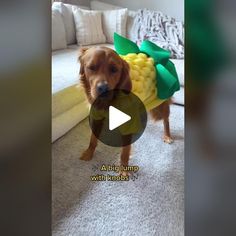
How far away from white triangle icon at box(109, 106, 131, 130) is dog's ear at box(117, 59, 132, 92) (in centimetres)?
4

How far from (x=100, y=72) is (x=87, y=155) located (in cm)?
13

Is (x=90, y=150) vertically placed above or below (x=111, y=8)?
below

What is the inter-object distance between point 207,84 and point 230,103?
3cm

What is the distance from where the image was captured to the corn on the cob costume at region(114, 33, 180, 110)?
420mm

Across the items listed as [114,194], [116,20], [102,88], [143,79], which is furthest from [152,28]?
[114,194]

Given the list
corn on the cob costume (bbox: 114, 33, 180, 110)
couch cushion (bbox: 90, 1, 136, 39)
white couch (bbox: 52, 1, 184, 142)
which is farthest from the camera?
couch cushion (bbox: 90, 1, 136, 39)

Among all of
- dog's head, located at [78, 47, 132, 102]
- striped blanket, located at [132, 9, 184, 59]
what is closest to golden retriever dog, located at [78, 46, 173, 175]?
dog's head, located at [78, 47, 132, 102]

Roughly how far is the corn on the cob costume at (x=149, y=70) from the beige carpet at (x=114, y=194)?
0.07 m

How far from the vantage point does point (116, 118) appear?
0.37 metres

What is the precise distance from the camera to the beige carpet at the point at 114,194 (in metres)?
0.31

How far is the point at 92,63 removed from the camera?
37cm

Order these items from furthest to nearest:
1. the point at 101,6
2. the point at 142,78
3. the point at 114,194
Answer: the point at 101,6
the point at 142,78
the point at 114,194

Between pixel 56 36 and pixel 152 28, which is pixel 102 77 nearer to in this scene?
pixel 56 36

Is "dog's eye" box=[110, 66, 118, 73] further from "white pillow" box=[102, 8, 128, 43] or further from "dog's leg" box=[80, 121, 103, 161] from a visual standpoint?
"white pillow" box=[102, 8, 128, 43]
